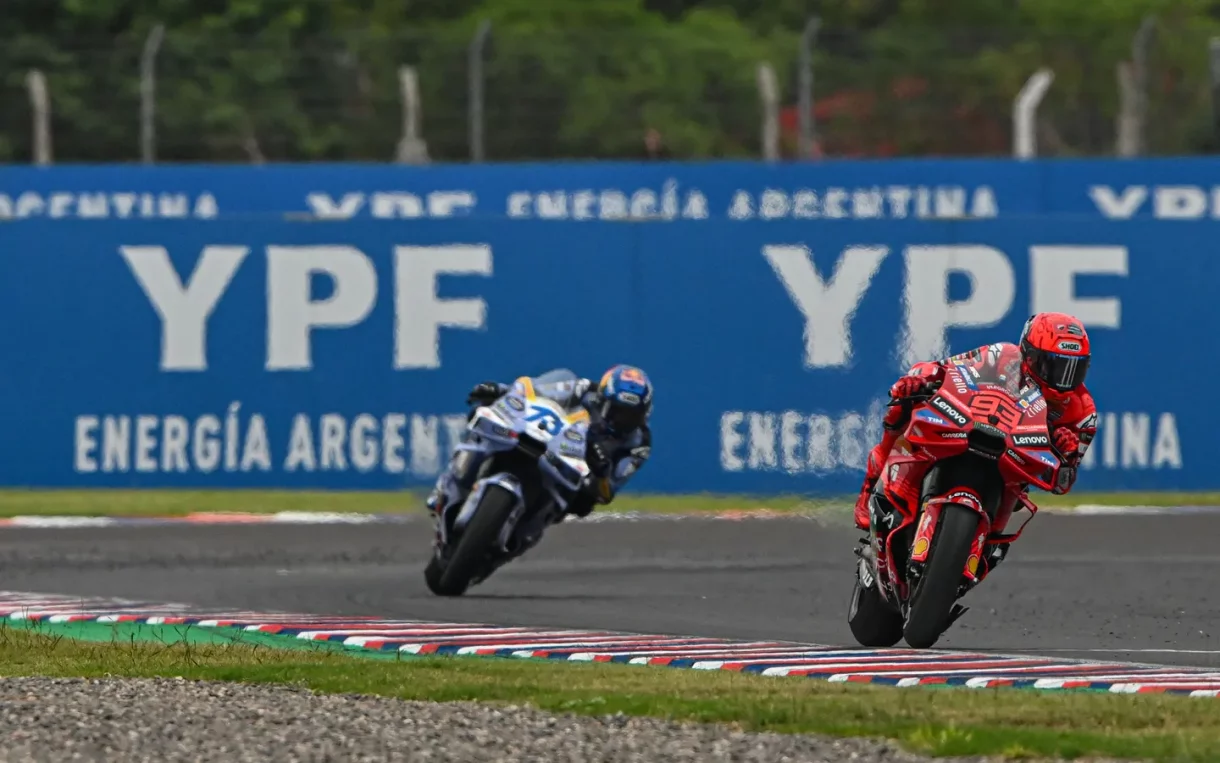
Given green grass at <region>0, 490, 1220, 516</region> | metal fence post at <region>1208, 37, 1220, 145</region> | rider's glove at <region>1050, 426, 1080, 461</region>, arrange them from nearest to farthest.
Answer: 1. rider's glove at <region>1050, 426, 1080, 461</region>
2. green grass at <region>0, 490, 1220, 516</region>
3. metal fence post at <region>1208, 37, 1220, 145</region>

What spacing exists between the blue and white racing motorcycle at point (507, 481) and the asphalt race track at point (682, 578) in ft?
0.73

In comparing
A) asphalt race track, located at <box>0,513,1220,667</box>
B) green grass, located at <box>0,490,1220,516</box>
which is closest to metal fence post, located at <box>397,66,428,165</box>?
green grass, located at <box>0,490,1220,516</box>

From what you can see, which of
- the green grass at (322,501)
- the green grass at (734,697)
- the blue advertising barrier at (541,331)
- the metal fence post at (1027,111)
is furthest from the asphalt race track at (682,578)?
the metal fence post at (1027,111)

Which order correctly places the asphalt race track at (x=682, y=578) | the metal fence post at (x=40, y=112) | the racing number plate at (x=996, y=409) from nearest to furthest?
1. the racing number plate at (x=996, y=409)
2. the asphalt race track at (x=682, y=578)
3. the metal fence post at (x=40, y=112)

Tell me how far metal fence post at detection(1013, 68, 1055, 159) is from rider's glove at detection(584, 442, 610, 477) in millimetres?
10279

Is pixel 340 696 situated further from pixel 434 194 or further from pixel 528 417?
pixel 434 194

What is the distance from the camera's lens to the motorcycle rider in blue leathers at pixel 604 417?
13445mm

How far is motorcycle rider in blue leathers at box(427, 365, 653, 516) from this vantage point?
13.4 meters

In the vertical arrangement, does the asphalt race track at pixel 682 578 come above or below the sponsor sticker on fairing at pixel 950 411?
below

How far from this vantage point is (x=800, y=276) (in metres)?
19.2

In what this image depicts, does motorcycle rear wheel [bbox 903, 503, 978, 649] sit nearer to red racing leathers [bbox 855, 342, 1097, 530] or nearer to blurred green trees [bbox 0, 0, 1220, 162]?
red racing leathers [bbox 855, 342, 1097, 530]

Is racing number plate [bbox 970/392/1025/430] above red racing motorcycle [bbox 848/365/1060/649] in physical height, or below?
above

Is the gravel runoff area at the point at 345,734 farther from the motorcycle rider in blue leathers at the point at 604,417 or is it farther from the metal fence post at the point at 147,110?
the metal fence post at the point at 147,110

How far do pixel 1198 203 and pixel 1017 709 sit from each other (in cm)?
1425
